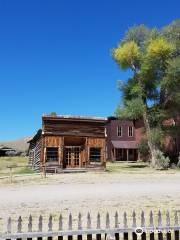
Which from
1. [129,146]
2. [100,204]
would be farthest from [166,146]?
[100,204]

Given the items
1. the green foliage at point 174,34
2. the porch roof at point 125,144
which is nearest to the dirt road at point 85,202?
the green foliage at point 174,34

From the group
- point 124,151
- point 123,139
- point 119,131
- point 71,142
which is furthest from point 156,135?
point 124,151

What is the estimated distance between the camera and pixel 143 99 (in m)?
46.3

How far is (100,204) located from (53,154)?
23.9m

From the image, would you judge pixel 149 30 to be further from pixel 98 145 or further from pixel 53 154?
pixel 53 154

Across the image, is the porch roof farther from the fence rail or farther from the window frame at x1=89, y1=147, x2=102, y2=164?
the fence rail

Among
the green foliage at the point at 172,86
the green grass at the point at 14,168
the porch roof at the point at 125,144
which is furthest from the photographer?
the porch roof at the point at 125,144

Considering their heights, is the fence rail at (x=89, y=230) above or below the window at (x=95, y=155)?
below

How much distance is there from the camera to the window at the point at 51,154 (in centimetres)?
3797

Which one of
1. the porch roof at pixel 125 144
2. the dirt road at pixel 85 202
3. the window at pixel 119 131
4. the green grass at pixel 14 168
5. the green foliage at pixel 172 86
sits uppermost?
the green foliage at pixel 172 86

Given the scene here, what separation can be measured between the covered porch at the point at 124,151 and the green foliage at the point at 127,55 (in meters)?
20.8

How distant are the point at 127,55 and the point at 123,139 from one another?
2355 cm

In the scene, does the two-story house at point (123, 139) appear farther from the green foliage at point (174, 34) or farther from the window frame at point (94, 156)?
the window frame at point (94, 156)

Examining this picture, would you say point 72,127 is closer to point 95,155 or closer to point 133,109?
point 95,155
